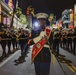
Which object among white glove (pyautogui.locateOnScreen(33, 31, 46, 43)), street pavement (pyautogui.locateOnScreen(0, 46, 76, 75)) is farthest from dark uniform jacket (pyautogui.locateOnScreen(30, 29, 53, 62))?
street pavement (pyautogui.locateOnScreen(0, 46, 76, 75))

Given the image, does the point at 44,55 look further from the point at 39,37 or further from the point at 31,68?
the point at 31,68

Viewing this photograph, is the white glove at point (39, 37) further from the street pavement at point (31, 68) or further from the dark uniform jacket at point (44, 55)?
the street pavement at point (31, 68)

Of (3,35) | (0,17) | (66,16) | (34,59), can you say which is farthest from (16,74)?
(66,16)

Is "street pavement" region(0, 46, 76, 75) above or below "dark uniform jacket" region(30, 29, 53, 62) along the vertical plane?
below

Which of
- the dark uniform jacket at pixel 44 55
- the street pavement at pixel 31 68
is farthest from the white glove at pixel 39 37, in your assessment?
the street pavement at pixel 31 68

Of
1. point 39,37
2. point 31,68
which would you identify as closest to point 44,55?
point 39,37

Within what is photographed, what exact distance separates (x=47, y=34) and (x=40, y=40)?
232 mm

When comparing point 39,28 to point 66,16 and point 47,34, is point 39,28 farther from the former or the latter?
point 66,16

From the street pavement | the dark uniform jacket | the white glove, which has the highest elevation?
the white glove

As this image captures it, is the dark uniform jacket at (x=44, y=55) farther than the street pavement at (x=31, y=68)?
No

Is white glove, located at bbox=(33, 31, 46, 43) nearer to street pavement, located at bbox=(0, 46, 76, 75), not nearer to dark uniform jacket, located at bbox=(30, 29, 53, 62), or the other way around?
dark uniform jacket, located at bbox=(30, 29, 53, 62)

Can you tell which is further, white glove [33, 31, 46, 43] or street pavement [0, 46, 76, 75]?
street pavement [0, 46, 76, 75]

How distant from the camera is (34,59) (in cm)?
692

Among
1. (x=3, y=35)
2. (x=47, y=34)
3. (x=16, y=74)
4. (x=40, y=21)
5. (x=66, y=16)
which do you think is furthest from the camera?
(x=66, y=16)
